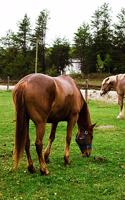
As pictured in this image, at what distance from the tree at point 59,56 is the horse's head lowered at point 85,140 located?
60.3m

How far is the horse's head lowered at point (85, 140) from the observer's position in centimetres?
884

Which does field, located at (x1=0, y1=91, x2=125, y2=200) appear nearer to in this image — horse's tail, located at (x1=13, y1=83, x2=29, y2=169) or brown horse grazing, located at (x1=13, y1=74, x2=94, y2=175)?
brown horse grazing, located at (x1=13, y1=74, x2=94, y2=175)

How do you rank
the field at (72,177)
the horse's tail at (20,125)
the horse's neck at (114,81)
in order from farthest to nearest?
the horse's neck at (114,81) → the horse's tail at (20,125) → the field at (72,177)

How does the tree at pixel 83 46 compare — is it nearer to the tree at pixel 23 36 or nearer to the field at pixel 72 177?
the tree at pixel 23 36

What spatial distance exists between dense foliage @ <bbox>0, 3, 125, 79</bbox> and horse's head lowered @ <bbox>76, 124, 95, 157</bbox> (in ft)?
172

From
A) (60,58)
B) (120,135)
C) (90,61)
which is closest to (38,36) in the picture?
(60,58)

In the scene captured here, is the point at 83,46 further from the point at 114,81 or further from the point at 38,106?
the point at 38,106

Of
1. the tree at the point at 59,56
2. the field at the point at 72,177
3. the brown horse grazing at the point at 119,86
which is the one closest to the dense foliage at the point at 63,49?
the tree at the point at 59,56

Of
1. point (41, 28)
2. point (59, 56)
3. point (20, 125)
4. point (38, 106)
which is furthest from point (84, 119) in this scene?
point (41, 28)

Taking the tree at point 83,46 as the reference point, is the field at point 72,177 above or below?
below

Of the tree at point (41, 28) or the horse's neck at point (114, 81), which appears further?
the tree at point (41, 28)

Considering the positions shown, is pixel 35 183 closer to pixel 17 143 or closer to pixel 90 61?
pixel 17 143

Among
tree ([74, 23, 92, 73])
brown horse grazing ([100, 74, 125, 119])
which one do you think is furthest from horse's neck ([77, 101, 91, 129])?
tree ([74, 23, 92, 73])

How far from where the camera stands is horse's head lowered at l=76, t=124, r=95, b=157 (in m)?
8.84
